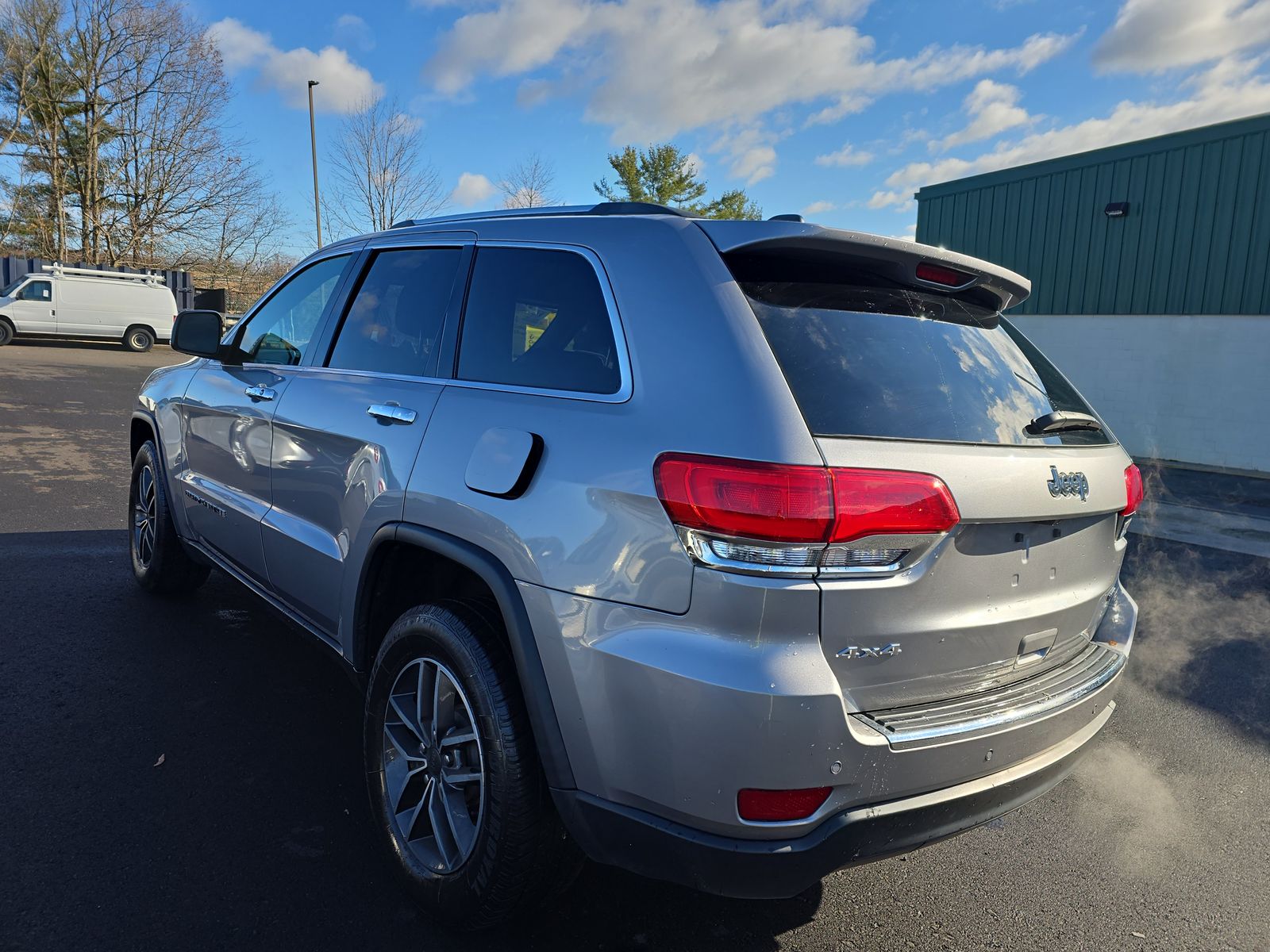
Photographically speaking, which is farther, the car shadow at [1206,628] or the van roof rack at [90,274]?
the van roof rack at [90,274]

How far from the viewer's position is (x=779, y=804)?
1.74 m

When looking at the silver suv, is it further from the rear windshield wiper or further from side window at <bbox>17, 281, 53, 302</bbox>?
side window at <bbox>17, 281, 53, 302</bbox>

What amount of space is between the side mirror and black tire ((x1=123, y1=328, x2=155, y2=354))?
24.4 m

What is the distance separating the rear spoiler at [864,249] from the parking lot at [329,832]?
70.9 inches

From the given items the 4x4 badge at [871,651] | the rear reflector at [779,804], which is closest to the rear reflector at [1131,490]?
the 4x4 badge at [871,651]

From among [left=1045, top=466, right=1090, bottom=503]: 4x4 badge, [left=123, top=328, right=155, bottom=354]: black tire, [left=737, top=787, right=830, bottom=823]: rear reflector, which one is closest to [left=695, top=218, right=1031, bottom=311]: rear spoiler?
[left=1045, top=466, right=1090, bottom=503]: 4x4 badge

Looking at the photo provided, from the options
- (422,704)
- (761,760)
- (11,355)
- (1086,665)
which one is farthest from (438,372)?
(11,355)

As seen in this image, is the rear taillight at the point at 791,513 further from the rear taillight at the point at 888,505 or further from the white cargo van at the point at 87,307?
the white cargo van at the point at 87,307

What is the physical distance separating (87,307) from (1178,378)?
26.4 m

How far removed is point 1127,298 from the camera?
15.0m

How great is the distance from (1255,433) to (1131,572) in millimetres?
9294

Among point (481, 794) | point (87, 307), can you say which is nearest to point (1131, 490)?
point (481, 794)

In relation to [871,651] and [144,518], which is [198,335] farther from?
[871,651]

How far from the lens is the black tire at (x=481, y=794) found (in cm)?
204
